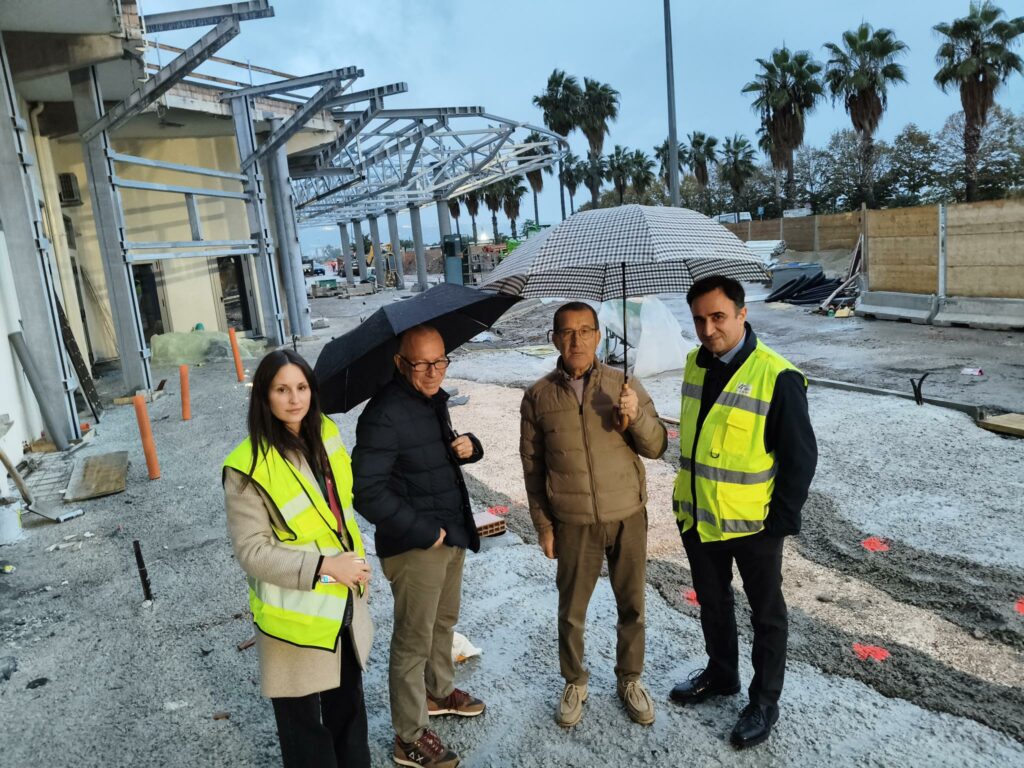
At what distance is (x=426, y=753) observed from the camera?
282cm

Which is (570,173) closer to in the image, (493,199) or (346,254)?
(493,199)

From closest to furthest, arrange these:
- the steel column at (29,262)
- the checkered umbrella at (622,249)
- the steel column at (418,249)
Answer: the checkered umbrella at (622,249), the steel column at (29,262), the steel column at (418,249)

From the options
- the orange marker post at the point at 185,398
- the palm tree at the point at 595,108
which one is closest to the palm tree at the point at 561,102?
the palm tree at the point at 595,108

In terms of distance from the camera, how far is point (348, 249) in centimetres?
4434

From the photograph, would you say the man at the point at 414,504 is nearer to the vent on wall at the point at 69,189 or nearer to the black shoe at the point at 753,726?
the black shoe at the point at 753,726

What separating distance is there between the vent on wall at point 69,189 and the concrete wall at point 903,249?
56.6ft

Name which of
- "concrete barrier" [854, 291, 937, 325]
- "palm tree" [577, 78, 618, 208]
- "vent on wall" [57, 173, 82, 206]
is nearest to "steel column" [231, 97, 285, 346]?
"vent on wall" [57, 173, 82, 206]

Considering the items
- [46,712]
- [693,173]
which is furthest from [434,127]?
[693,173]

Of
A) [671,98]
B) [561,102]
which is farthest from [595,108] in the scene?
[671,98]

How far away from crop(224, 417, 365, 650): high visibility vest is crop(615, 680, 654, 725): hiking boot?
1440mm

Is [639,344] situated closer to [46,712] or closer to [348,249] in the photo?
[46,712]

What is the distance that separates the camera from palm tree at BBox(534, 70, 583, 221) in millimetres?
52312

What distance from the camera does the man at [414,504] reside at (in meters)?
2.62

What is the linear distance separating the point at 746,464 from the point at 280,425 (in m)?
1.72
